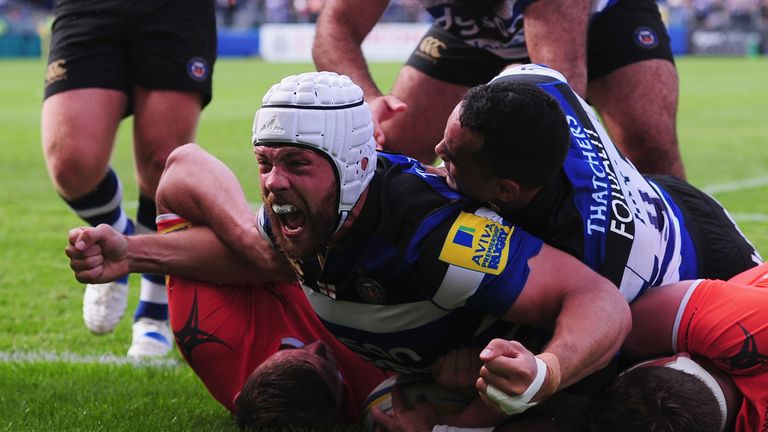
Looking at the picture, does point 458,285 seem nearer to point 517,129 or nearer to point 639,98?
point 517,129

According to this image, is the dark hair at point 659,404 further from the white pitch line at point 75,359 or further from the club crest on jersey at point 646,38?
the club crest on jersey at point 646,38

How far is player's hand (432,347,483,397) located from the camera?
3.84 m

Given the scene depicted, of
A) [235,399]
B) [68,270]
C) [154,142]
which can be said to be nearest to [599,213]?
[235,399]

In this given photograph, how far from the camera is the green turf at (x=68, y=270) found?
4375mm

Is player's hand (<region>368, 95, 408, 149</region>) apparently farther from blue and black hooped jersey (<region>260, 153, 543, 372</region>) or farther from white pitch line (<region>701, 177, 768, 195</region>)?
white pitch line (<region>701, 177, 768, 195</region>)

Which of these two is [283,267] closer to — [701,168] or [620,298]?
[620,298]

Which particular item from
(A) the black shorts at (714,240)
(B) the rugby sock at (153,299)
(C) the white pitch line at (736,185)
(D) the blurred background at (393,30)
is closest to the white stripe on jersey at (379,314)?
(A) the black shorts at (714,240)

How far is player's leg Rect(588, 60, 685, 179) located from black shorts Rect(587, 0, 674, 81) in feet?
0.13

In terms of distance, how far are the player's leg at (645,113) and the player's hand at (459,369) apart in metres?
2.07

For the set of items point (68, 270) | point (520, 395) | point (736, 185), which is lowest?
point (736, 185)

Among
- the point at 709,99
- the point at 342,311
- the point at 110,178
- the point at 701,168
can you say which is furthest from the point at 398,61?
the point at 342,311

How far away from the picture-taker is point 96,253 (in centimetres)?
391

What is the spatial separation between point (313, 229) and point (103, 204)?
2.76 metres

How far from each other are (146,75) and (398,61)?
28550 mm
